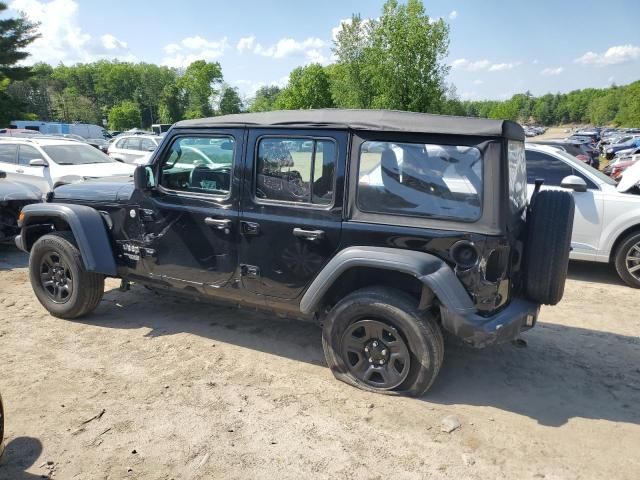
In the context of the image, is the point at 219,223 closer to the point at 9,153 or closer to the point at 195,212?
the point at 195,212

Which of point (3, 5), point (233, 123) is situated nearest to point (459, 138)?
point (233, 123)

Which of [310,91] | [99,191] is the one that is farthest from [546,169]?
[310,91]

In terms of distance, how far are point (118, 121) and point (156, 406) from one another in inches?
3559

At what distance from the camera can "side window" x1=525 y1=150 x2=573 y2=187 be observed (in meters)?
6.86

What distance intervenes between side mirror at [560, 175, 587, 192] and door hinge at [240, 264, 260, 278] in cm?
446

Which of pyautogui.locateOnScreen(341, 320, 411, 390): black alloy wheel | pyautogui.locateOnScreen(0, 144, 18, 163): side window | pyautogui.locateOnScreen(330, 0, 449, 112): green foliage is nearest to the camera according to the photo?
pyautogui.locateOnScreen(341, 320, 411, 390): black alloy wheel

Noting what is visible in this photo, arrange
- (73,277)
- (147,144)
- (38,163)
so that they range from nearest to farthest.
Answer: (73,277)
(38,163)
(147,144)

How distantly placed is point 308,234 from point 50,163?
27.4ft

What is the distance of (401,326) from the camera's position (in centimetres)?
337

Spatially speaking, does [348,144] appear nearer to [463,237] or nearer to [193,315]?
[463,237]

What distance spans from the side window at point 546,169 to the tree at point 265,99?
93484 millimetres

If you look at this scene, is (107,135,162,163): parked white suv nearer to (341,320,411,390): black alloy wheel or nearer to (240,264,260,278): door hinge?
(240,264,260,278): door hinge

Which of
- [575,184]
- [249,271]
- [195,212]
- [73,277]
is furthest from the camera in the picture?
[575,184]

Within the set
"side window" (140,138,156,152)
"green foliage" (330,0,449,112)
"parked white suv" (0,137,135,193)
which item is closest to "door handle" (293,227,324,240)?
"parked white suv" (0,137,135,193)
